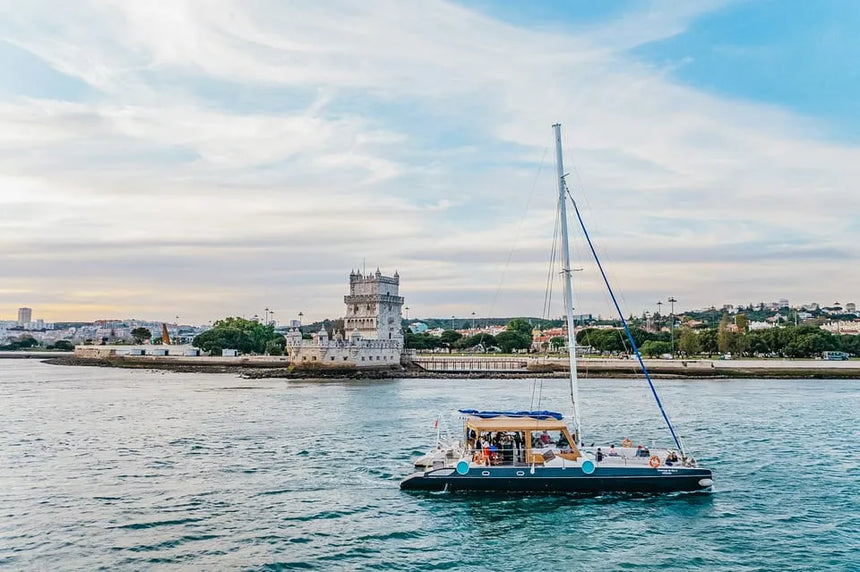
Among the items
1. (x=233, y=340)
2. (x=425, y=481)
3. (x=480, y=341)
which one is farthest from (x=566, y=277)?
(x=480, y=341)

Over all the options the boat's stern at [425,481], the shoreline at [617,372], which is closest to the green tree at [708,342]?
the shoreline at [617,372]

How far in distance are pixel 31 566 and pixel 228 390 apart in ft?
176

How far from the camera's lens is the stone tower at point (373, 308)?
4390 inches

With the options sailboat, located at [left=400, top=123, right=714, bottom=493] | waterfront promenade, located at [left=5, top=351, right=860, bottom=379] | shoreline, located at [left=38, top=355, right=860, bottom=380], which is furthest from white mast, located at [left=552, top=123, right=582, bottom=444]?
shoreline, located at [left=38, top=355, right=860, bottom=380]

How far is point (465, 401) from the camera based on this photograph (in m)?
61.4

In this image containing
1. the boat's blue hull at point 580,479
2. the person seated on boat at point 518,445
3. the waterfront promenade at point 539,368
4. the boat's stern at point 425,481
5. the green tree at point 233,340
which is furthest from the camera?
the green tree at point 233,340

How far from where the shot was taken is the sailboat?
26.0m

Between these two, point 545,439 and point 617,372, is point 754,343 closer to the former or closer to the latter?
point 617,372

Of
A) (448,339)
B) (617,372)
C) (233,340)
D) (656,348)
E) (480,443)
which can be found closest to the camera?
(480,443)

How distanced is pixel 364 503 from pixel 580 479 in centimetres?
772

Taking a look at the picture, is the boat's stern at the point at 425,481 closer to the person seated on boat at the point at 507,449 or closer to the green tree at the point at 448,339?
the person seated on boat at the point at 507,449

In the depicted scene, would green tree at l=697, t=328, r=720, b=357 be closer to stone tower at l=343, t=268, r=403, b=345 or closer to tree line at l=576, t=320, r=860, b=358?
tree line at l=576, t=320, r=860, b=358

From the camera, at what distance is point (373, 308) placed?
112 metres

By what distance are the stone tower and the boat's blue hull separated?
83.1m
